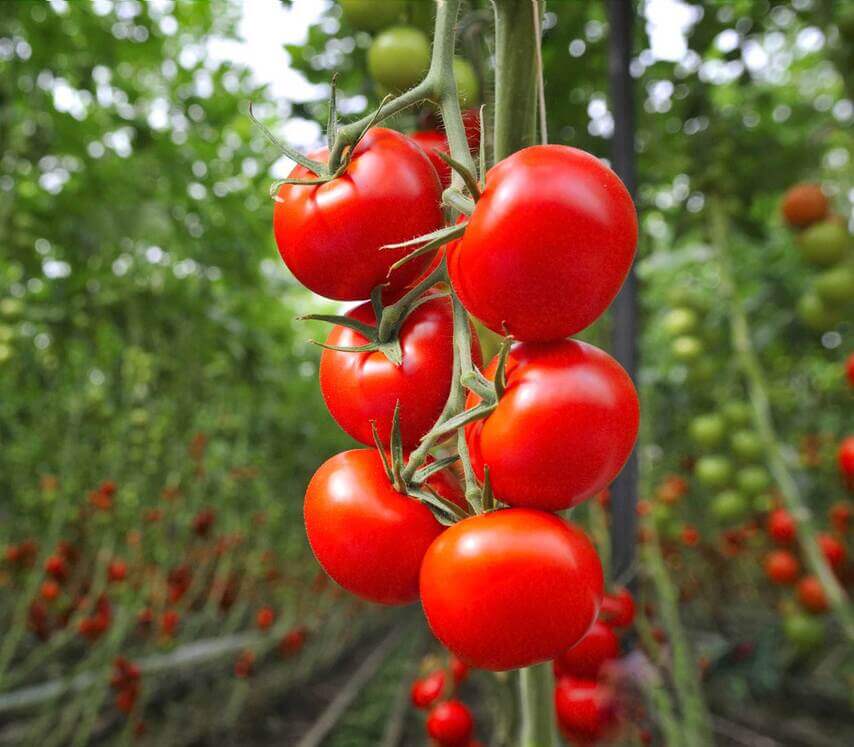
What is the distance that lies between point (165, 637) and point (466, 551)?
2195mm

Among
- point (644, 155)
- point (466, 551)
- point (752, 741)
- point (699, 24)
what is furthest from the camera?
point (752, 741)

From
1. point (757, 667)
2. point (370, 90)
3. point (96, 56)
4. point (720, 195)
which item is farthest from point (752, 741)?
point (96, 56)

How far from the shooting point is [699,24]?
1.16 m

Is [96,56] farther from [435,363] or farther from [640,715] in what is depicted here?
[640,715]

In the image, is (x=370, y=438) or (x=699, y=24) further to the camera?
(x=699, y=24)

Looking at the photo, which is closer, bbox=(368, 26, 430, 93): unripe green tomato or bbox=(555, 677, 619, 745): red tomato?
bbox=(555, 677, 619, 745): red tomato

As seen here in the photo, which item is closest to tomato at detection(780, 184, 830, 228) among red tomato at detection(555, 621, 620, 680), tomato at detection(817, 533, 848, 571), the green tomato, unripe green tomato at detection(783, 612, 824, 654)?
the green tomato

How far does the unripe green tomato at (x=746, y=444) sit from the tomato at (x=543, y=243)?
5.07 feet

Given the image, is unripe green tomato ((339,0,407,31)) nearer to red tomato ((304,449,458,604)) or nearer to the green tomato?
red tomato ((304,449,458,604))

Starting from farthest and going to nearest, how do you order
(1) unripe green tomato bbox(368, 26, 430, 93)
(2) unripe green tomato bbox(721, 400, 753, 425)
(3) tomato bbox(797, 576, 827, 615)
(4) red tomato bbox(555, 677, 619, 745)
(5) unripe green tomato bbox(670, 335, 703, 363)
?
(5) unripe green tomato bbox(670, 335, 703, 363) < (2) unripe green tomato bbox(721, 400, 753, 425) < (3) tomato bbox(797, 576, 827, 615) < (1) unripe green tomato bbox(368, 26, 430, 93) < (4) red tomato bbox(555, 677, 619, 745)

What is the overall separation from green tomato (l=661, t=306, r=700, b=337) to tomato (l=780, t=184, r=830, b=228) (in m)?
0.39

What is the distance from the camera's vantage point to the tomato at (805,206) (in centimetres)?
152

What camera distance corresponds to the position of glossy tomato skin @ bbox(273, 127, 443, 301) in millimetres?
346

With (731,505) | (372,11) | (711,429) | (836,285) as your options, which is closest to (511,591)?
(372,11)
